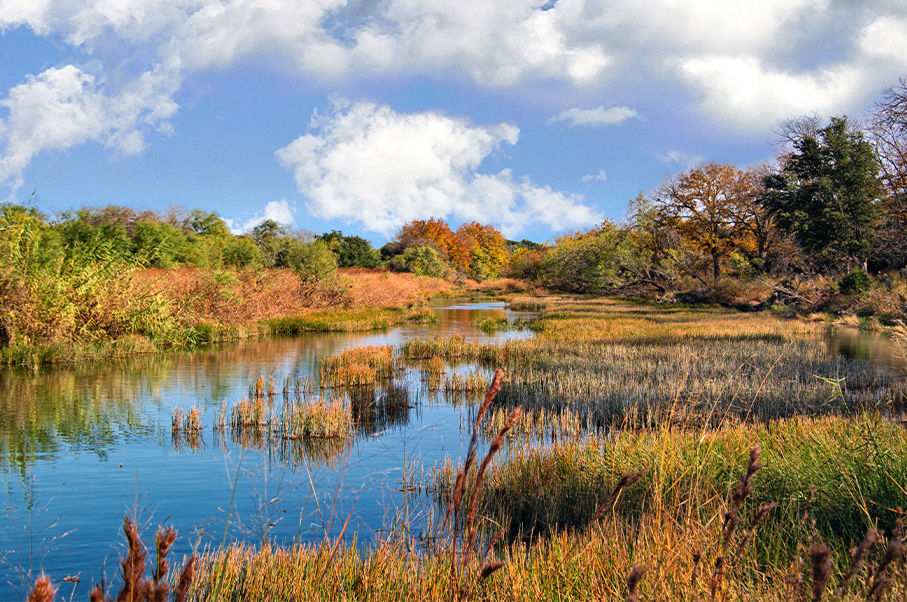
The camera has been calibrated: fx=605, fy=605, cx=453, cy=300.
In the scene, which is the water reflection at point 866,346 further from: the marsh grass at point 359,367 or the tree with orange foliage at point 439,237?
the tree with orange foliage at point 439,237

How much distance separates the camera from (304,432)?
34.5 ft

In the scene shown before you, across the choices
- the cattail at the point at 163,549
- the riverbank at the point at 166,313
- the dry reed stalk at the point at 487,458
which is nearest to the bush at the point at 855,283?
the riverbank at the point at 166,313

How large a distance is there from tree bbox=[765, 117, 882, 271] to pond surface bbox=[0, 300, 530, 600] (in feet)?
107

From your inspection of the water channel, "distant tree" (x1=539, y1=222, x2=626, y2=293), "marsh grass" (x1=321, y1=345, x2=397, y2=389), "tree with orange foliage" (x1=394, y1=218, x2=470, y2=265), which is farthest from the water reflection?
"tree with orange foliage" (x1=394, y1=218, x2=470, y2=265)

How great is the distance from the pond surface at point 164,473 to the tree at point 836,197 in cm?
3262

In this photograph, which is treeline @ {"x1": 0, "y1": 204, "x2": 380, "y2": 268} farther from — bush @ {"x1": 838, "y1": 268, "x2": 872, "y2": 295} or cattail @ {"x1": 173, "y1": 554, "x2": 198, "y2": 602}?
bush @ {"x1": 838, "y1": 268, "x2": 872, "y2": 295}

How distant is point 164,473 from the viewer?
29.0 feet

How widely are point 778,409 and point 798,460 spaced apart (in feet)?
17.7

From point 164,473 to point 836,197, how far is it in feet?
129

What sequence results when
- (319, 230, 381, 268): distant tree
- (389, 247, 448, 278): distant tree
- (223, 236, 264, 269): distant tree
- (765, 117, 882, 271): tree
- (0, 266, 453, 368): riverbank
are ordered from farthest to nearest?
(389, 247, 448, 278): distant tree
(319, 230, 381, 268): distant tree
(223, 236, 264, 269): distant tree
(765, 117, 882, 271): tree
(0, 266, 453, 368): riverbank

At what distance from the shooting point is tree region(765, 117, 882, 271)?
36125mm

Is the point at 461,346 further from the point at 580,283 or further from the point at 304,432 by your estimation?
the point at 580,283

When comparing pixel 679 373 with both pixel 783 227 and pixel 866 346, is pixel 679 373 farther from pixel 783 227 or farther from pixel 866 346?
pixel 783 227

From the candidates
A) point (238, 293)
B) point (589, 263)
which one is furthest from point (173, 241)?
point (589, 263)
